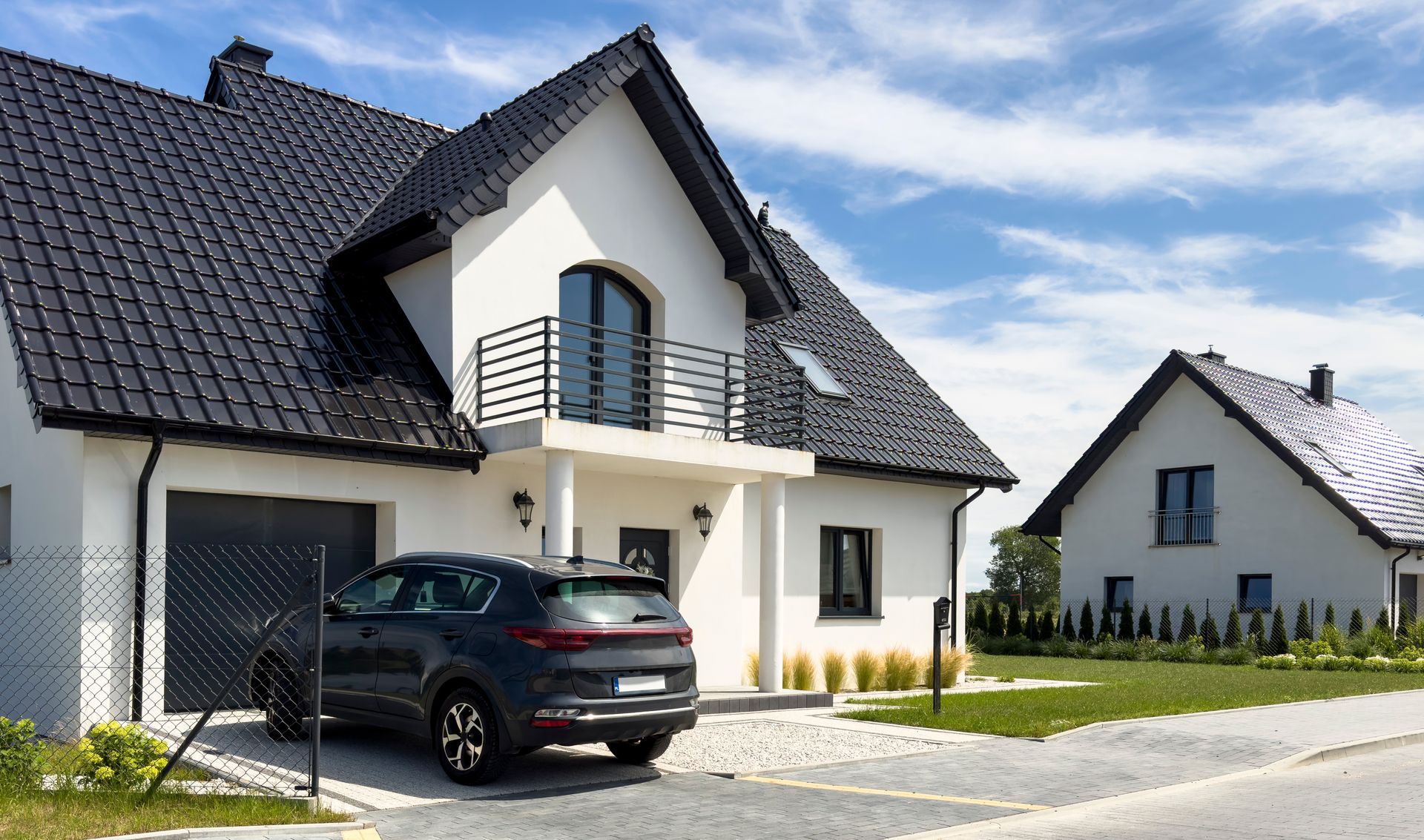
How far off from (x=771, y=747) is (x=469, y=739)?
3.31m

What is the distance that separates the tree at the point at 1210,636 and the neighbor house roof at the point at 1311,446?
13.0ft

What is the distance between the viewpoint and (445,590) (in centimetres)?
1000

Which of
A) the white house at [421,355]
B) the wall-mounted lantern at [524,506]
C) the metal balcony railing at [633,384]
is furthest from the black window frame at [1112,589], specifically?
the wall-mounted lantern at [524,506]

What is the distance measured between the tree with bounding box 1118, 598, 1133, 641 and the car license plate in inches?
981

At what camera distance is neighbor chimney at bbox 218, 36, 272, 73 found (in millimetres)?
19016

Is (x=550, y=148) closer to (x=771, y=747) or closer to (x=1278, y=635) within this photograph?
(x=771, y=747)

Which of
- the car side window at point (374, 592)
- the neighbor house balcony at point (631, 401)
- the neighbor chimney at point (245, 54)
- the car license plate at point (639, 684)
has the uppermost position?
the neighbor chimney at point (245, 54)

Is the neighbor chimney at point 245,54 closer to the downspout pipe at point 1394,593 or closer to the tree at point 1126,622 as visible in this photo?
the tree at point 1126,622

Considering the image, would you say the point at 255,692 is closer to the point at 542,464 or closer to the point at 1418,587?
the point at 542,464

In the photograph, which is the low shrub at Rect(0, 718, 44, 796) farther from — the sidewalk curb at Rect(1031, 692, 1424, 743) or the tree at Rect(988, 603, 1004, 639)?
the tree at Rect(988, 603, 1004, 639)

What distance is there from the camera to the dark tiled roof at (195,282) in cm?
1214

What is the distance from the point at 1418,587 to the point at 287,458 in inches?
1130

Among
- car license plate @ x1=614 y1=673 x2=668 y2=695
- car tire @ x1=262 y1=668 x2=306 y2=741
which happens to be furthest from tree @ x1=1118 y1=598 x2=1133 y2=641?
car tire @ x1=262 y1=668 x2=306 y2=741

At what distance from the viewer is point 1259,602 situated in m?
31.5
